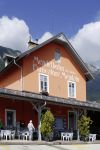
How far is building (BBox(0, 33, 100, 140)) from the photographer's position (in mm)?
29516

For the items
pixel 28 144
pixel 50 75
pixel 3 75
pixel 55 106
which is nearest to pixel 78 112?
pixel 55 106

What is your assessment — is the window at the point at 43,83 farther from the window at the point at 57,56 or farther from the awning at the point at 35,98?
the awning at the point at 35,98

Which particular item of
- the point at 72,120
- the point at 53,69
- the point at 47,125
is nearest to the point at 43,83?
the point at 53,69

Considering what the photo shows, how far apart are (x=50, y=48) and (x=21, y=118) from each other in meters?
7.56

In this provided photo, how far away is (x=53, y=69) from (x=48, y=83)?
5.06 feet

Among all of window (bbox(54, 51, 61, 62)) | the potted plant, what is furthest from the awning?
window (bbox(54, 51, 61, 62))

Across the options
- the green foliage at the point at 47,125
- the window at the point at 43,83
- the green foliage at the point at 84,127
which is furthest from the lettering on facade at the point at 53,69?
the green foliage at the point at 47,125

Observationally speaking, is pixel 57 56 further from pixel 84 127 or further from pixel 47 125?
pixel 47 125

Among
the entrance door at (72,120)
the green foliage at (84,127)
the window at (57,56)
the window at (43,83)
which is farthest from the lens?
the window at (57,56)

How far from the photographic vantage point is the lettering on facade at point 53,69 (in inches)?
1321

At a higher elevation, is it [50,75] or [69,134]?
[50,75]

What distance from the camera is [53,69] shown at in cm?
3519

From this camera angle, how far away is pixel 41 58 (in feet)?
112

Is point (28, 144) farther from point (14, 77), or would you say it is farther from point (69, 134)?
point (14, 77)
